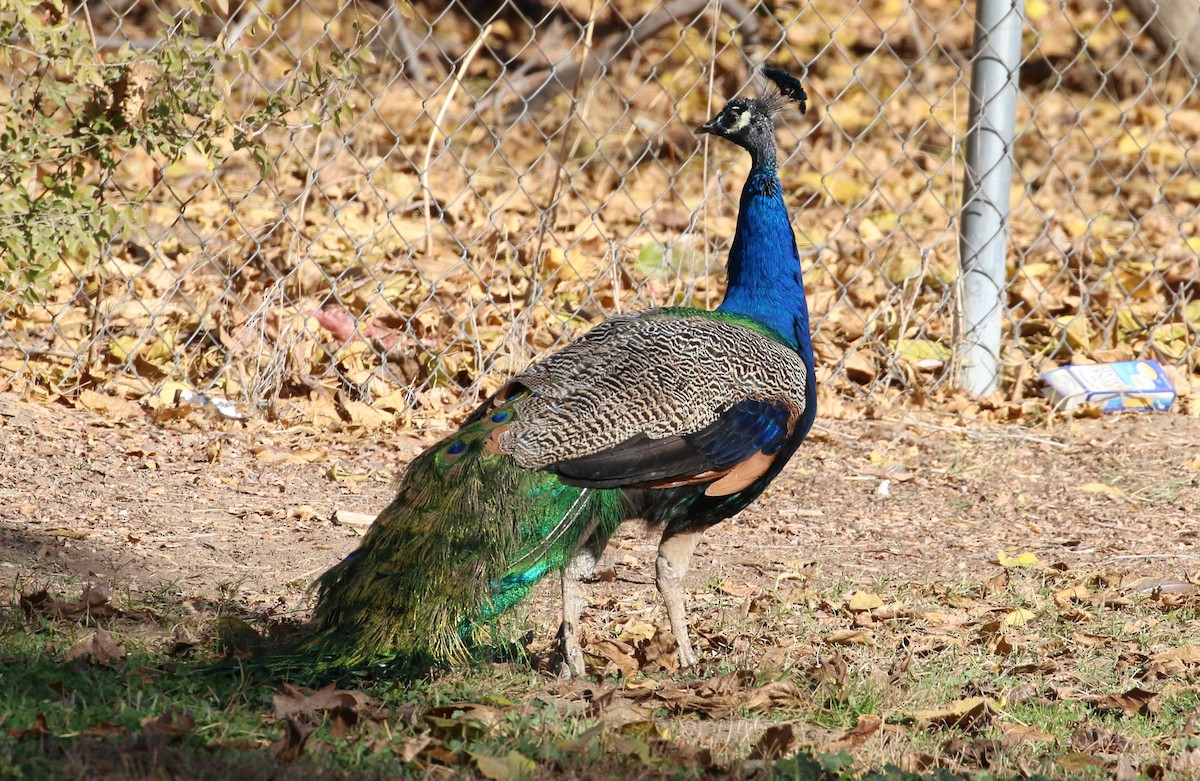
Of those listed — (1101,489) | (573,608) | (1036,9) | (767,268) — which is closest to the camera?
(573,608)

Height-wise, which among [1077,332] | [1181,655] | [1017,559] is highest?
[1077,332]

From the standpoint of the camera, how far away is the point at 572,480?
121 inches

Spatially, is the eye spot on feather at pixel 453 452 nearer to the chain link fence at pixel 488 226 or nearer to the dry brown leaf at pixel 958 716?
the dry brown leaf at pixel 958 716

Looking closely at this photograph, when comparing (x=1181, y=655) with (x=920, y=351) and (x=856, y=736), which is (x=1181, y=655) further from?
(x=920, y=351)

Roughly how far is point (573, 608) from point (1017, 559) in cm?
156

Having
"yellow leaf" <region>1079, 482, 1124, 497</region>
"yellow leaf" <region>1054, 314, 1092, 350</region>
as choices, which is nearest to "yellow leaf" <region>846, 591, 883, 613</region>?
"yellow leaf" <region>1079, 482, 1124, 497</region>

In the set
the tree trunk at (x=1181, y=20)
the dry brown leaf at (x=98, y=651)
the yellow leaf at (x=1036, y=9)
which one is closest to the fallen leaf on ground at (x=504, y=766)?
the dry brown leaf at (x=98, y=651)

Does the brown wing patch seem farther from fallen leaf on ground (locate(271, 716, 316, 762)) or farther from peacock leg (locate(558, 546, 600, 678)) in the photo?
fallen leaf on ground (locate(271, 716, 316, 762))

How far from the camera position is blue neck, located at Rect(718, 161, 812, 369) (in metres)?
3.82

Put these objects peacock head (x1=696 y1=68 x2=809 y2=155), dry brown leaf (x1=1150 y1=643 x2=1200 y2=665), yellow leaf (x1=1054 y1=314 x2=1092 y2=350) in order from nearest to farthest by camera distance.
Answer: dry brown leaf (x1=1150 y1=643 x2=1200 y2=665), peacock head (x1=696 y1=68 x2=809 y2=155), yellow leaf (x1=1054 y1=314 x2=1092 y2=350)

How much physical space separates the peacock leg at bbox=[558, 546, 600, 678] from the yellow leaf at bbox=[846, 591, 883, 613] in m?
0.83

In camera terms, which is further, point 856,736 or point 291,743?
point 856,736

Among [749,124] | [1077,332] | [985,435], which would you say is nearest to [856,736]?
[749,124]

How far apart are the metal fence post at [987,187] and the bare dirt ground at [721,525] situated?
318 mm
